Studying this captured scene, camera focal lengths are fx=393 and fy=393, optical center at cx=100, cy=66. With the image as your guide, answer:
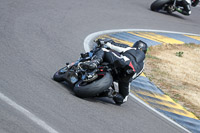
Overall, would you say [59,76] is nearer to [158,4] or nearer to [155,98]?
[155,98]

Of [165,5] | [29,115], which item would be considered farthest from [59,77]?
[165,5]

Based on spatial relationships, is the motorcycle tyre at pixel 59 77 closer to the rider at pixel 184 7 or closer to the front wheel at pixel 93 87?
the front wheel at pixel 93 87

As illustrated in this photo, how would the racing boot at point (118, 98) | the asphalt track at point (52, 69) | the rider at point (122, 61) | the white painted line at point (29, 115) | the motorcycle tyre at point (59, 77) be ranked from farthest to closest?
the motorcycle tyre at point (59, 77) → the racing boot at point (118, 98) → the rider at point (122, 61) → the asphalt track at point (52, 69) → the white painted line at point (29, 115)

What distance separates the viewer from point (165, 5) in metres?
17.8

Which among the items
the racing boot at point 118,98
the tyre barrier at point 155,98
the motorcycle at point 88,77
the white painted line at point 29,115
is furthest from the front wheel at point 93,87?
the tyre barrier at point 155,98

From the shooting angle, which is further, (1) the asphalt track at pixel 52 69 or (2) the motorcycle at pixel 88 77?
(2) the motorcycle at pixel 88 77

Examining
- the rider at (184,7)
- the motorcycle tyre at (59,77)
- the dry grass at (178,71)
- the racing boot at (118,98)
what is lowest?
the dry grass at (178,71)

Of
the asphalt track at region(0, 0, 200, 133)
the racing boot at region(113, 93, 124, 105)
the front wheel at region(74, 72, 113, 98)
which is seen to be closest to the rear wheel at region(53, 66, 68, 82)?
the asphalt track at region(0, 0, 200, 133)

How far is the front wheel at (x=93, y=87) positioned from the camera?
6.81 metres

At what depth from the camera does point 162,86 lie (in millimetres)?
9641

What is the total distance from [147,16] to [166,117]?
30.5ft

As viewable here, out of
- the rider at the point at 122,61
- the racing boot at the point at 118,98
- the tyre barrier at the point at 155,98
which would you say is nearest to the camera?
the rider at the point at 122,61

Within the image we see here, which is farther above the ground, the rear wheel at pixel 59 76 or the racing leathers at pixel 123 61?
the racing leathers at pixel 123 61

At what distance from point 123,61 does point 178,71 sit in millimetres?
4629
